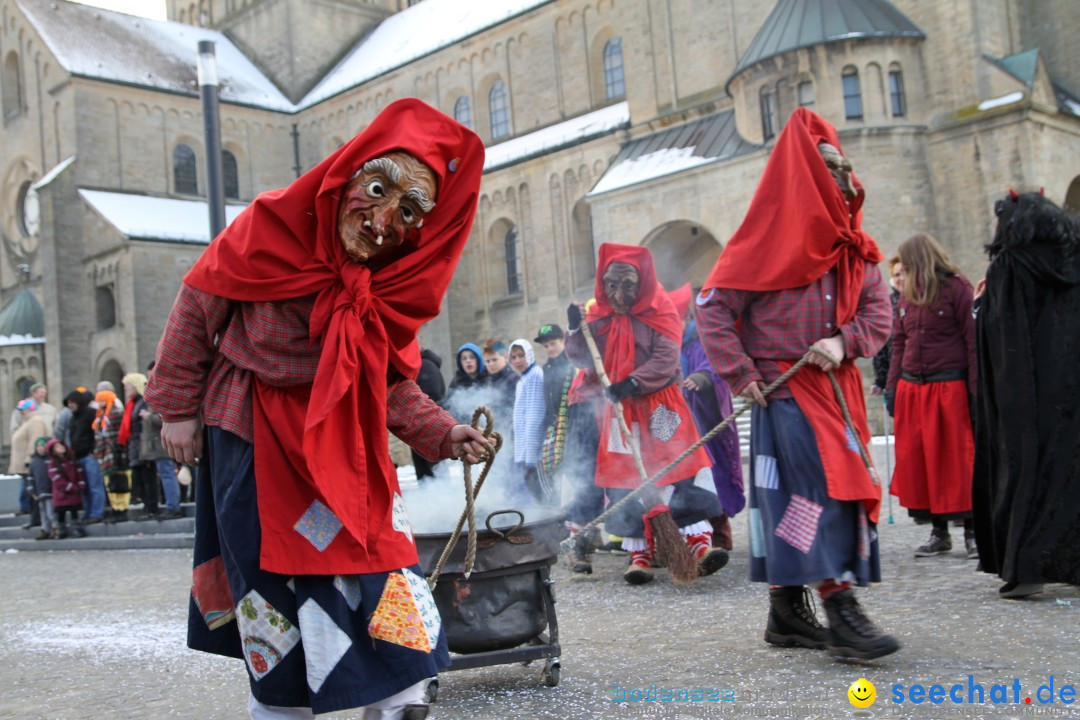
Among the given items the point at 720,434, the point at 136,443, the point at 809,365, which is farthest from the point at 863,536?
the point at 136,443

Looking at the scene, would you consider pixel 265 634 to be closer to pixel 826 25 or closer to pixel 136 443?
pixel 136 443

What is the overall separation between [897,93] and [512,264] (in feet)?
49.3

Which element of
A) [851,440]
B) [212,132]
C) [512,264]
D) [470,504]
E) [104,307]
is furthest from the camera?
[104,307]

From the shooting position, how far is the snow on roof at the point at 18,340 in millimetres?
38844

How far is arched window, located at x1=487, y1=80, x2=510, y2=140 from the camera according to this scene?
1483 inches

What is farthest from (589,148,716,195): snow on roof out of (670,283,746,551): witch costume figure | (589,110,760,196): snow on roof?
(670,283,746,551): witch costume figure

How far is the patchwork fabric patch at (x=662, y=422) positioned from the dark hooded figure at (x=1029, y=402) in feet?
6.23

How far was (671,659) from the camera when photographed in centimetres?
441

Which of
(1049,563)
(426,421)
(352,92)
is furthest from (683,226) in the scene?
(426,421)

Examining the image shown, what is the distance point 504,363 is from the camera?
30.9ft

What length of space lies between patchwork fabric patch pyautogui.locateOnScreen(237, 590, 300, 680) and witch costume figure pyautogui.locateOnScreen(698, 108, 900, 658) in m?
2.18

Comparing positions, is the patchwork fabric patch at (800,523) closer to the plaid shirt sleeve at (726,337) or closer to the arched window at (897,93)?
the plaid shirt sleeve at (726,337)

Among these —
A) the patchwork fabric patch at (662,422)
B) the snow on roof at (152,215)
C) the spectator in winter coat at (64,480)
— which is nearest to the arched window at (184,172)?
the snow on roof at (152,215)

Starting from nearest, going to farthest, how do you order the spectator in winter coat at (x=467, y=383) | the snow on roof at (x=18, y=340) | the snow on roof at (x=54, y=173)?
the spectator in winter coat at (x=467, y=383), the snow on roof at (x=54, y=173), the snow on roof at (x=18, y=340)
